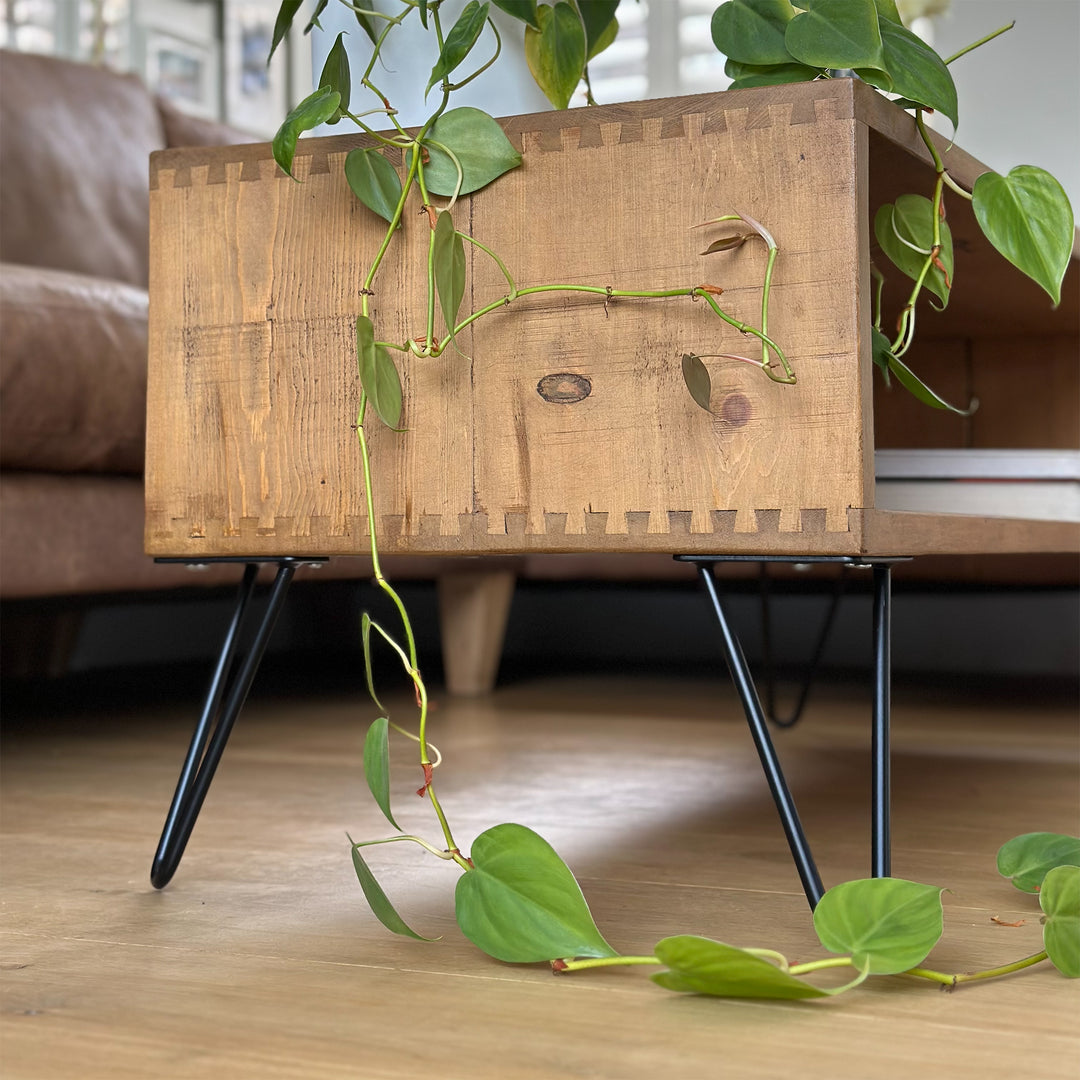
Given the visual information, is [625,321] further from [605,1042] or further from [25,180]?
[25,180]

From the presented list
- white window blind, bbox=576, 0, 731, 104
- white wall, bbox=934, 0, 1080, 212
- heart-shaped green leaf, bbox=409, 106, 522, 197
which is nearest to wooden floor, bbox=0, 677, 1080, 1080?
heart-shaped green leaf, bbox=409, 106, 522, 197

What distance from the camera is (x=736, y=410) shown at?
67 centimetres

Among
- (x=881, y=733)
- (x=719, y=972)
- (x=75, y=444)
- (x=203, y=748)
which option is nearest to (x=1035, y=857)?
(x=881, y=733)

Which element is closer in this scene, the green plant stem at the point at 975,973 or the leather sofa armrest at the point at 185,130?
the green plant stem at the point at 975,973

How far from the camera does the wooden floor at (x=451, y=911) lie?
1.77 ft

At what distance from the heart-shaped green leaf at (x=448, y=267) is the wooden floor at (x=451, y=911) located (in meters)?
0.33

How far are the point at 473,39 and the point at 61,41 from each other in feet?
8.37

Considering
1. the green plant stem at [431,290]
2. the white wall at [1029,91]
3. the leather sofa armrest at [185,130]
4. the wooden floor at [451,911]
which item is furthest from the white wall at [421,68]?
the white wall at [1029,91]

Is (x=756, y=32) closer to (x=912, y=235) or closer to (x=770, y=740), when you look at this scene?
(x=912, y=235)

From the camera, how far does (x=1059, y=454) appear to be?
124 cm

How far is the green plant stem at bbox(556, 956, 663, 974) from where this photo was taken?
0.60 m

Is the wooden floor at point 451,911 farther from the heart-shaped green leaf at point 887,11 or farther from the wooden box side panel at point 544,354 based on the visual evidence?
the heart-shaped green leaf at point 887,11

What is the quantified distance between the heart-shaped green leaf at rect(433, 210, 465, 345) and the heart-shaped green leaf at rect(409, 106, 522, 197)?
0.10 feet

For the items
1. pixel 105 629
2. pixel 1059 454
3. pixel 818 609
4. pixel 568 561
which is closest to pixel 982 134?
pixel 818 609
